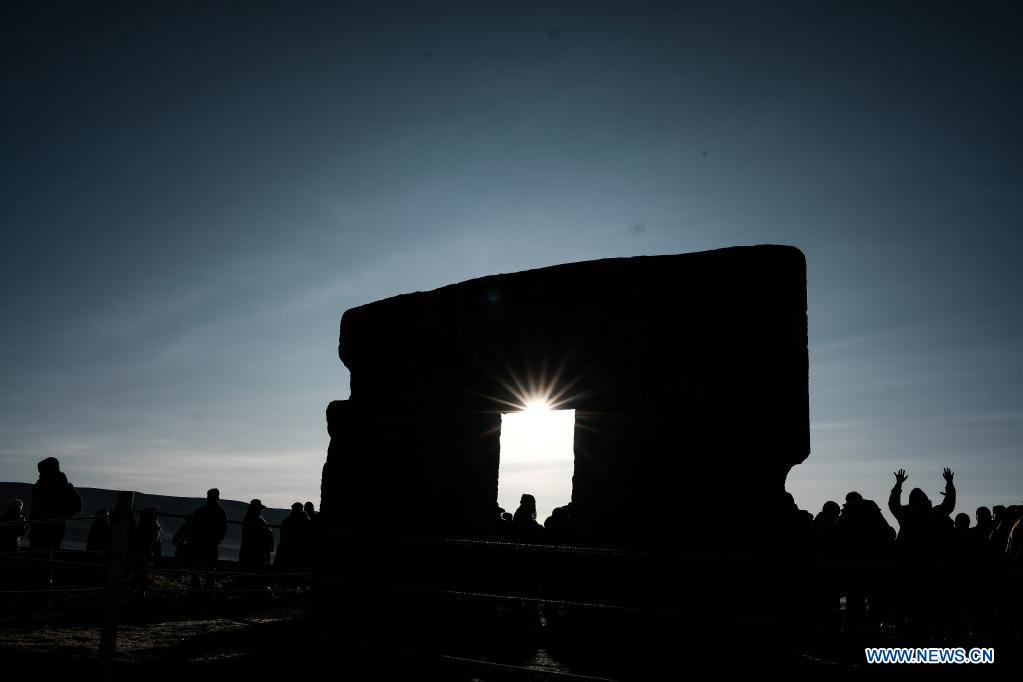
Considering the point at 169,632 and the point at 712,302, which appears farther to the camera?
the point at 169,632

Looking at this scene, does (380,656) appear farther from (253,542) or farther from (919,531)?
(919,531)

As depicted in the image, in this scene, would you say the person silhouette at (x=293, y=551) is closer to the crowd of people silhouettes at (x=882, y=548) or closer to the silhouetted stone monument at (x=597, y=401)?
the crowd of people silhouettes at (x=882, y=548)

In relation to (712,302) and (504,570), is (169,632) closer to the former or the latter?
(504,570)

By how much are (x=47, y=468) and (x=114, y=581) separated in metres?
4.91

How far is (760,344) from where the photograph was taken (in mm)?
5695

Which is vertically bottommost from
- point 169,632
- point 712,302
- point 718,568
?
point 169,632

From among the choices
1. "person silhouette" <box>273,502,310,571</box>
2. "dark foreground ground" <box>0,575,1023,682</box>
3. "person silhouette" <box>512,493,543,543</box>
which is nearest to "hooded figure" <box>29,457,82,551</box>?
"dark foreground ground" <box>0,575,1023,682</box>

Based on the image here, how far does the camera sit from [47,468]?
852 cm

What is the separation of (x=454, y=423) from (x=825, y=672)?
3.88 metres

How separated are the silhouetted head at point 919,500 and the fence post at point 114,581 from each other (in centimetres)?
699

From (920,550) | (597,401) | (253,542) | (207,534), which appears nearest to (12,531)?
(207,534)

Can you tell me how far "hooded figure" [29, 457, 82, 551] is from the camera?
845 centimetres

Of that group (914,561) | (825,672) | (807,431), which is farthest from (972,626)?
(807,431)

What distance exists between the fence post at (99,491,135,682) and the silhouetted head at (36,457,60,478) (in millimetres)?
4672
